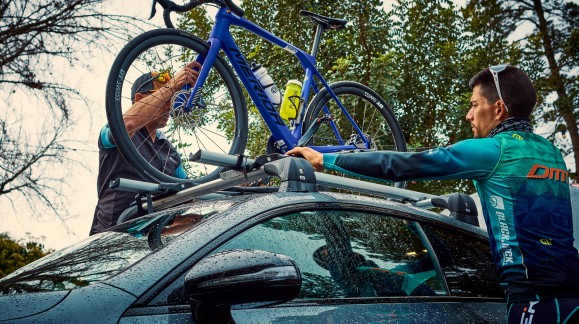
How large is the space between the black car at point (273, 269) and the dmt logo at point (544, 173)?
51 cm

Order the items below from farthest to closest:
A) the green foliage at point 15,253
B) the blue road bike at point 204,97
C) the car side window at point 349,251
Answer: the green foliage at point 15,253 < the blue road bike at point 204,97 < the car side window at point 349,251

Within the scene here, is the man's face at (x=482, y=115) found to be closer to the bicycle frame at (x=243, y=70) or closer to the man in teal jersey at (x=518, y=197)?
the man in teal jersey at (x=518, y=197)

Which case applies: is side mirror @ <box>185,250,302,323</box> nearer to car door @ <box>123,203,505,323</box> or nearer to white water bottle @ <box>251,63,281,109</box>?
car door @ <box>123,203,505,323</box>

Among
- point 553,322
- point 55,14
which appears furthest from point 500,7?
point 553,322

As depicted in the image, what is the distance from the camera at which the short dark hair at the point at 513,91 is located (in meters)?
2.88

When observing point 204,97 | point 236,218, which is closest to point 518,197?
point 236,218

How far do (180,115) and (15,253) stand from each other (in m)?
6.89

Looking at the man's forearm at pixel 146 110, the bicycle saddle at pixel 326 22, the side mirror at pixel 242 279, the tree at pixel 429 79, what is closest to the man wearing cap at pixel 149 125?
the man's forearm at pixel 146 110

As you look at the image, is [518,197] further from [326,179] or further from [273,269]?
[273,269]

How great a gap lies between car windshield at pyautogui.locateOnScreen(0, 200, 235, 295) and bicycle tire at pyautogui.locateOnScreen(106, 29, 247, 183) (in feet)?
3.18

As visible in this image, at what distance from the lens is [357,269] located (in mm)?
2613

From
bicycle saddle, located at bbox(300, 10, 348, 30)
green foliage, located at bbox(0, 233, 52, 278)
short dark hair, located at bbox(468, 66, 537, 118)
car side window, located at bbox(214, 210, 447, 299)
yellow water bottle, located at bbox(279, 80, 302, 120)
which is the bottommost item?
green foliage, located at bbox(0, 233, 52, 278)

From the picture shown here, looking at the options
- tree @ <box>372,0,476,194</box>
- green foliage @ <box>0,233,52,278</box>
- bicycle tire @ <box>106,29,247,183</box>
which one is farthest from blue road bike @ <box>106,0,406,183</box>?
tree @ <box>372,0,476,194</box>

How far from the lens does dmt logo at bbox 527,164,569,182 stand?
268 centimetres
